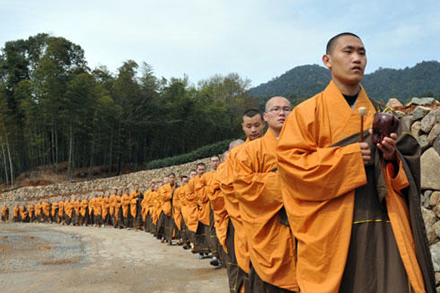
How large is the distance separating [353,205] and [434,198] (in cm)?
258

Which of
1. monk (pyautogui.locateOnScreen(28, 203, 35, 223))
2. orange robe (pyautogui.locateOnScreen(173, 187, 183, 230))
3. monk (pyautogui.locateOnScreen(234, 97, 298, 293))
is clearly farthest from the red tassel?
monk (pyautogui.locateOnScreen(28, 203, 35, 223))

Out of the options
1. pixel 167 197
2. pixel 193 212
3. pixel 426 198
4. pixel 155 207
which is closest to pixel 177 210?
pixel 167 197

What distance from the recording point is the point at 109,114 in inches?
1284

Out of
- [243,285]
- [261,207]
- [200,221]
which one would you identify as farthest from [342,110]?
[200,221]

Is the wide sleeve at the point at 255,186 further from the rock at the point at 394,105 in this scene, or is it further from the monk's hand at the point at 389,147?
the rock at the point at 394,105

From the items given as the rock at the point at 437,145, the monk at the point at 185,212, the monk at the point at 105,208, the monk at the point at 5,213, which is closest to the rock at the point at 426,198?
the rock at the point at 437,145

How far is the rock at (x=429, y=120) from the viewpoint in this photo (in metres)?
4.04

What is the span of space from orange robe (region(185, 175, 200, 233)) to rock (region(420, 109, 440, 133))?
4.64m

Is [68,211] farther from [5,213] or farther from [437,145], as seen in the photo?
[437,145]

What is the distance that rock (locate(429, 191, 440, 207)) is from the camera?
4.00 meters

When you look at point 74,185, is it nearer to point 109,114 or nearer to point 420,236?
point 109,114

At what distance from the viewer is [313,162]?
6.86 ft

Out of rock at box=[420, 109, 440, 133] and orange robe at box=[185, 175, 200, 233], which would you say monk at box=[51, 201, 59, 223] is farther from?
rock at box=[420, 109, 440, 133]

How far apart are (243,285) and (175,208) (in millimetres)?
6209
